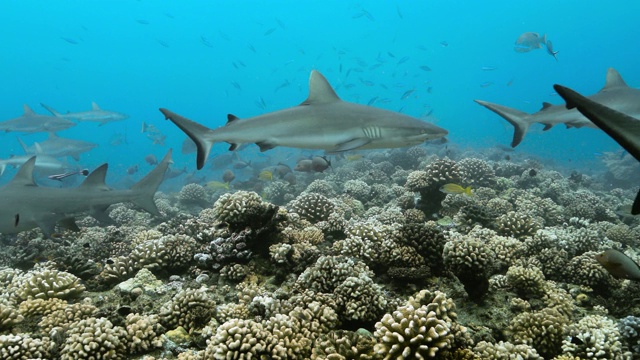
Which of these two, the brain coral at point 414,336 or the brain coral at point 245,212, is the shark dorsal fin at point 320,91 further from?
the brain coral at point 414,336

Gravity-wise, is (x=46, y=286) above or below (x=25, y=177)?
below

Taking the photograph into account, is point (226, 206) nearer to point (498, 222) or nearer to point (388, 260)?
point (388, 260)

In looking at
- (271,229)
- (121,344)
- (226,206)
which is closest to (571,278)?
(271,229)

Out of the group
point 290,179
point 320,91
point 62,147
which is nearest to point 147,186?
point 320,91

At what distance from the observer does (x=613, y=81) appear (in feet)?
23.2

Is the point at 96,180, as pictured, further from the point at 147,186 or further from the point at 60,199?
the point at 147,186

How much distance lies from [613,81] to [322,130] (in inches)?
256

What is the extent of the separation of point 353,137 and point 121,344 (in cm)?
Result: 398

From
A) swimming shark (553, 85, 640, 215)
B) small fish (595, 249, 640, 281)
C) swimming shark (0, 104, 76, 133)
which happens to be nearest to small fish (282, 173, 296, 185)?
swimming shark (0, 104, 76, 133)

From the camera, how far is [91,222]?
39.2ft

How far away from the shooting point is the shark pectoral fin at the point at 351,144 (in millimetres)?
4905

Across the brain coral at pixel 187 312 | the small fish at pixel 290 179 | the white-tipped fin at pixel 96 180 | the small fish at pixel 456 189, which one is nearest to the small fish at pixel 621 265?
the small fish at pixel 456 189

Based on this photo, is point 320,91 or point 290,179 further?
point 290,179

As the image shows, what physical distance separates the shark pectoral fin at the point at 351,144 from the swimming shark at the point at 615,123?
362cm
